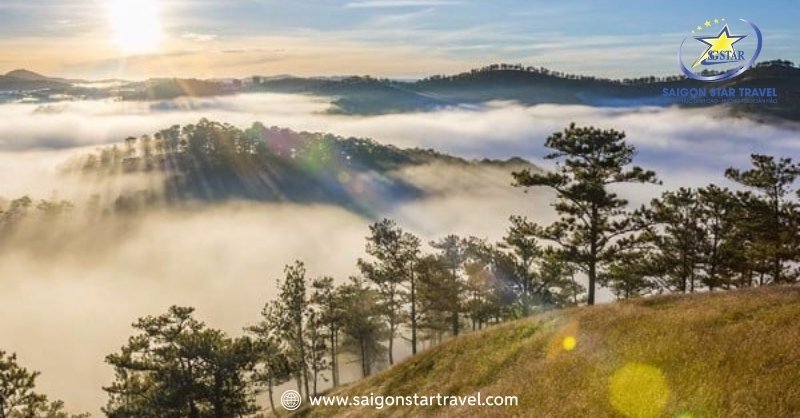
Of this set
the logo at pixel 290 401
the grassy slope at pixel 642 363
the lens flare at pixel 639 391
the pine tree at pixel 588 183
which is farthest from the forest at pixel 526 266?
the lens flare at pixel 639 391

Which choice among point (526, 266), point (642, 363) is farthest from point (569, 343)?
point (526, 266)

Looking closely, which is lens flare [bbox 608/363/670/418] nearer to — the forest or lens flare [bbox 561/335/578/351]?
lens flare [bbox 561/335/578/351]

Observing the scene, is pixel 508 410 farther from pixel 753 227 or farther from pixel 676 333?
pixel 753 227

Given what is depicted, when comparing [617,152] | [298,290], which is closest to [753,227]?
[617,152]

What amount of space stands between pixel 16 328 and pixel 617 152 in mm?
199557

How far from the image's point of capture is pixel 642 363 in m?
16.8

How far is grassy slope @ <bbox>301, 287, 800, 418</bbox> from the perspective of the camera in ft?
43.0

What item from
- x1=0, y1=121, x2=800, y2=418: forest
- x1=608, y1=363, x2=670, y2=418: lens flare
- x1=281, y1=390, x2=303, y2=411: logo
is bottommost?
x1=281, y1=390, x2=303, y2=411: logo

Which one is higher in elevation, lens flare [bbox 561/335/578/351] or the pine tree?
the pine tree

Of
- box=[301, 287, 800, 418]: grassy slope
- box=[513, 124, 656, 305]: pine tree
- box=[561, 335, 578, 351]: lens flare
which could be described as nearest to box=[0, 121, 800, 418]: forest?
box=[513, 124, 656, 305]: pine tree

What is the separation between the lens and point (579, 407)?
14781 millimetres

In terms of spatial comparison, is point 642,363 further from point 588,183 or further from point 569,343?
point 588,183

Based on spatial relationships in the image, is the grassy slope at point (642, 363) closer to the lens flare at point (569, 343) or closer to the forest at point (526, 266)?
the lens flare at point (569, 343)

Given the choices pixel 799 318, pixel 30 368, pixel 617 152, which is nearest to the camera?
pixel 799 318
